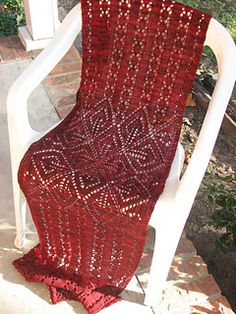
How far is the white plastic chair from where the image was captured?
1359 millimetres

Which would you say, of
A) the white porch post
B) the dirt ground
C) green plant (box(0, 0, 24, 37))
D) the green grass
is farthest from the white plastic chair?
the green grass

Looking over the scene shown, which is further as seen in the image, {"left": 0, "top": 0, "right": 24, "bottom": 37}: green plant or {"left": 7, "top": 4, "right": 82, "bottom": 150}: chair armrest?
{"left": 0, "top": 0, "right": 24, "bottom": 37}: green plant

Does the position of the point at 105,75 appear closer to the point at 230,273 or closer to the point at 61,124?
the point at 61,124

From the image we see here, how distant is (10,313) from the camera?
1579 mm

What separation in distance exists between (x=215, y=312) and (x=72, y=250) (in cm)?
54

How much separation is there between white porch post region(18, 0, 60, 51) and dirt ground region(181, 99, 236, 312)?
0.92m

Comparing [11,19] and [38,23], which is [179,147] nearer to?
[38,23]

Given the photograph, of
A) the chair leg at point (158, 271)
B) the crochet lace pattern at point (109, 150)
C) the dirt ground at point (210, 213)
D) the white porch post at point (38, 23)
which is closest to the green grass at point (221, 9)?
the dirt ground at point (210, 213)

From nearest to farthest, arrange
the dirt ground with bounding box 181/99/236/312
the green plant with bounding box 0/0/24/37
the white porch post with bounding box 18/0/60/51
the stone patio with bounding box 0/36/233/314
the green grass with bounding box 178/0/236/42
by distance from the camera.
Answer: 1. the stone patio with bounding box 0/36/233/314
2. the dirt ground with bounding box 181/99/236/312
3. the white porch post with bounding box 18/0/60/51
4. the green plant with bounding box 0/0/24/37
5. the green grass with bounding box 178/0/236/42

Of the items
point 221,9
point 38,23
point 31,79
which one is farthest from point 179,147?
point 221,9

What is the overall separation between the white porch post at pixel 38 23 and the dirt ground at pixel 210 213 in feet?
3.00

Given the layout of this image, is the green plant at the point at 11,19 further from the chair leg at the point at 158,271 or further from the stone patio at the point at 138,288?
the chair leg at the point at 158,271

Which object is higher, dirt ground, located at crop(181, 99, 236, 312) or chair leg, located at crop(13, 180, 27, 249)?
chair leg, located at crop(13, 180, 27, 249)

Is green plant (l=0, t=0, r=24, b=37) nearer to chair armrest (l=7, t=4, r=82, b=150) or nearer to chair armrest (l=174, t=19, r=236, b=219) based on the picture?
chair armrest (l=7, t=4, r=82, b=150)
